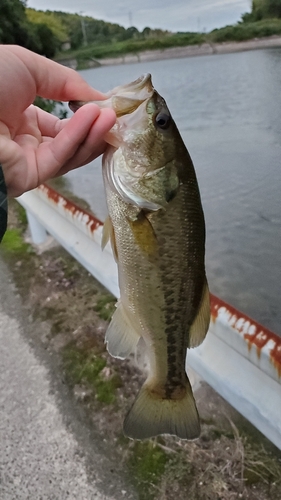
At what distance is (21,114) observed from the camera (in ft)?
5.36

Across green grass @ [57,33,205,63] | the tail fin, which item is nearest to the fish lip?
the tail fin

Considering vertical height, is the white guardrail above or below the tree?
below

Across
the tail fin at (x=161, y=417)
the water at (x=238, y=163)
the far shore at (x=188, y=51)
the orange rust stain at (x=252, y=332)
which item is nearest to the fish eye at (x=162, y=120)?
the orange rust stain at (x=252, y=332)

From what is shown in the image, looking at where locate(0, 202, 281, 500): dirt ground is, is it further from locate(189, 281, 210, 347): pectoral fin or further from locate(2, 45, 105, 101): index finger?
locate(2, 45, 105, 101): index finger

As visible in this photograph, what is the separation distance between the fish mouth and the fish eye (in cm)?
6

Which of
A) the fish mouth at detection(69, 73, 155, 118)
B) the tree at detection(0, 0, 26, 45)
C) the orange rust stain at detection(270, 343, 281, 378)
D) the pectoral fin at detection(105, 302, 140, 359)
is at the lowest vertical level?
the orange rust stain at detection(270, 343, 281, 378)

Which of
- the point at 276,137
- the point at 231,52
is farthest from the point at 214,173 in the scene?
the point at 231,52

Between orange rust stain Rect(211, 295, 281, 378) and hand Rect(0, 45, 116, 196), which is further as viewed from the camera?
orange rust stain Rect(211, 295, 281, 378)

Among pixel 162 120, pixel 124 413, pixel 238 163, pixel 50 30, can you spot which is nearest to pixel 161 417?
pixel 124 413

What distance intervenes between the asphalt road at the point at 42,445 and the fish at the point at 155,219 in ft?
2.93

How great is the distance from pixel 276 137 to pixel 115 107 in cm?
135

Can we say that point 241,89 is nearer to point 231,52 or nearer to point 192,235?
point 231,52

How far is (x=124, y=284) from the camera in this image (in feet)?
5.03

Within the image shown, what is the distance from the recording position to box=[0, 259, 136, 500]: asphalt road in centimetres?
204
